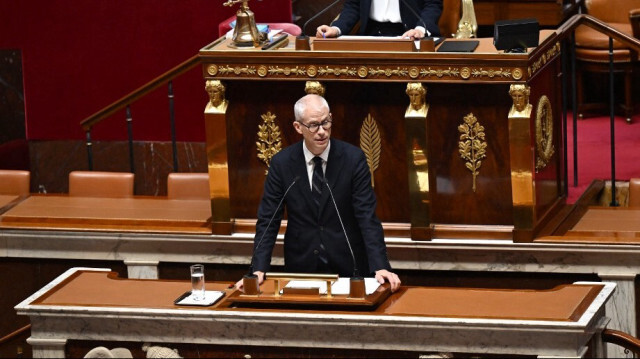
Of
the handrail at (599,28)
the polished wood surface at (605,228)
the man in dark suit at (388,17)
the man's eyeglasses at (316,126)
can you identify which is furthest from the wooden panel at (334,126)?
the man's eyeglasses at (316,126)

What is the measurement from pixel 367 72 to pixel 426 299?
5.27 feet

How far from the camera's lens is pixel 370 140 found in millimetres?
7078

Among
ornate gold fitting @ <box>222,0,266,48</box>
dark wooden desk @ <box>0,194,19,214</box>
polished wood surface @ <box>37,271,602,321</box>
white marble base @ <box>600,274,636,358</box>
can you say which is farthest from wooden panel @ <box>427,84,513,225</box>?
dark wooden desk @ <box>0,194,19,214</box>

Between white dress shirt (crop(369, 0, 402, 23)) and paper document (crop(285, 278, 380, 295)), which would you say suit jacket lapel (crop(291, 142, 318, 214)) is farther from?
white dress shirt (crop(369, 0, 402, 23))

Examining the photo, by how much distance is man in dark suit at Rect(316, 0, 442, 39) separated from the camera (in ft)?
24.1

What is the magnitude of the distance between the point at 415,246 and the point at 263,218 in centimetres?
125

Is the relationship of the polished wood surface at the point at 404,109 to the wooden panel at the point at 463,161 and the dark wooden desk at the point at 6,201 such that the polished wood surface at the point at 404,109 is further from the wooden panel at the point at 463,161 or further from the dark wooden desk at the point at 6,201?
A: the dark wooden desk at the point at 6,201

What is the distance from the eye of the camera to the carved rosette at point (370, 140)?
23.2 feet

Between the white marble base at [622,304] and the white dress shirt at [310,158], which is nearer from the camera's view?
the white dress shirt at [310,158]

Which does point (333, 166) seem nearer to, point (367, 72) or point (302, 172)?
point (302, 172)

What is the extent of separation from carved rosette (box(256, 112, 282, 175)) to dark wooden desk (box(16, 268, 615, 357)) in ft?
4.42

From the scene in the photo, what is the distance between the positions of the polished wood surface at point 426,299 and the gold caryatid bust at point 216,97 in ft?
4.38

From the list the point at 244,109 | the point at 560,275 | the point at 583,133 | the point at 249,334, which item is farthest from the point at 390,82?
the point at 583,133

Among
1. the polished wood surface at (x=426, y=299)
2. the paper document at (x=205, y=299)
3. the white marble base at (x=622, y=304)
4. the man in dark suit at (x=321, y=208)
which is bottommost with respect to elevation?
the white marble base at (x=622, y=304)
